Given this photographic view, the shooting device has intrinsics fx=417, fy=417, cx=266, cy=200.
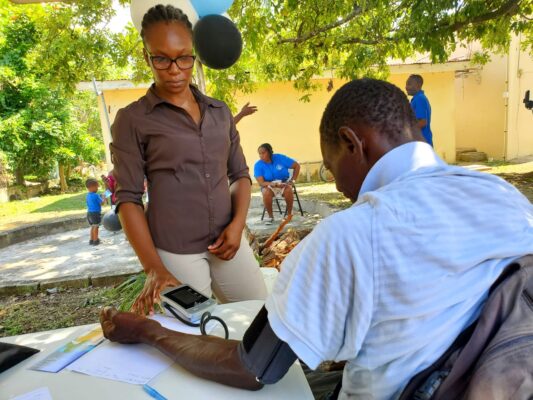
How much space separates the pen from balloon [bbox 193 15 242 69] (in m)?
2.10

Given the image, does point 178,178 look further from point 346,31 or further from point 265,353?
point 346,31

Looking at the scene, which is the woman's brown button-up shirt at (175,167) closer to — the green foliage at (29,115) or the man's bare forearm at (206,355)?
the man's bare forearm at (206,355)

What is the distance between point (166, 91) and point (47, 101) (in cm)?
1340

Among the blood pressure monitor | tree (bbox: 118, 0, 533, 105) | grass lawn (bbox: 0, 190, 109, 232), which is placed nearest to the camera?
the blood pressure monitor

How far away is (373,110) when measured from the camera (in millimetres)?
943

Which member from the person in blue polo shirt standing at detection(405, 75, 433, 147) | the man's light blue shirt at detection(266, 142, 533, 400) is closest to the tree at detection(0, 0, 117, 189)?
Result: the person in blue polo shirt standing at detection(405, 75, 433, 147)

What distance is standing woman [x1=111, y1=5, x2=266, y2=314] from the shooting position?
1.63 m

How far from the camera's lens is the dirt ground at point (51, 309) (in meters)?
3.64

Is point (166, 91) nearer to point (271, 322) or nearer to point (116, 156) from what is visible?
point (116, 156)

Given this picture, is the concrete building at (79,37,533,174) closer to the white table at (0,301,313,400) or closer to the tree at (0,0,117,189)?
the tree at (0,0,117,189)

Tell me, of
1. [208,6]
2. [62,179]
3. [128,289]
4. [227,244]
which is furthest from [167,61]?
[62,179]

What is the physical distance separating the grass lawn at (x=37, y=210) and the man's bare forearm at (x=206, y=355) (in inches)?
304

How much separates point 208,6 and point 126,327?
233 centimetres

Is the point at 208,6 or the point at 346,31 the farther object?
the point at 346,31
